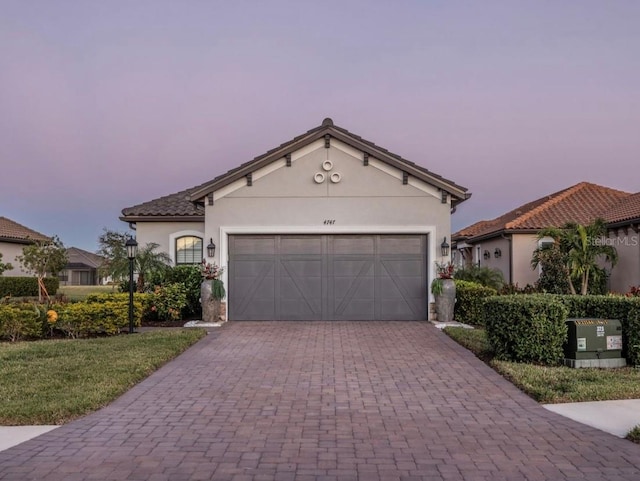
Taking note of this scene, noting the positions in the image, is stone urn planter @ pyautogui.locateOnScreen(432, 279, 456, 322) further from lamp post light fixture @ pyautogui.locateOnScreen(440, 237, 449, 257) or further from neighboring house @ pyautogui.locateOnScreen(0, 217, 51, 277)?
neighboring house @ pyautogui.locateOnScreen(0, 217, 51, 277)

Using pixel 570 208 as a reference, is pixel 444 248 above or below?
below

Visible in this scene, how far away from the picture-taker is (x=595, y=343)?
8.90 m

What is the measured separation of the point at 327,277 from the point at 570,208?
1376 centimetres

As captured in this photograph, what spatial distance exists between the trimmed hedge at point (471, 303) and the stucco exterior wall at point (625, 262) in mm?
5694

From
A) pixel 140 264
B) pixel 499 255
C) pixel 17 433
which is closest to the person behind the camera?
pixel 17 433

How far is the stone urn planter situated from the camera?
14406mm

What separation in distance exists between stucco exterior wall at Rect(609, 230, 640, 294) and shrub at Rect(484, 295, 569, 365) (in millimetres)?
9607

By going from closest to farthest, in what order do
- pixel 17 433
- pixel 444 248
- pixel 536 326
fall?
pixel 17 433, pixel 536 326, pixel 444 248

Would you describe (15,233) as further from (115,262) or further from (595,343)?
(595,343)

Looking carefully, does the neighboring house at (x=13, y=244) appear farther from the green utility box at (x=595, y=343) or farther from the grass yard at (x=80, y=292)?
the green utility box at (x=595, y=343)

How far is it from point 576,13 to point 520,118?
4639 mm

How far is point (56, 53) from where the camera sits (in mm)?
15594

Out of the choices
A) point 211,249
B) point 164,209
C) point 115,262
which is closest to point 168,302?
point 211,249

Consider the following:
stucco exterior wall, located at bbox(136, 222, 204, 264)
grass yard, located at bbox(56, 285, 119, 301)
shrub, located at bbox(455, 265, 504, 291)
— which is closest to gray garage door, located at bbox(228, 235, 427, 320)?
shrub, located at bbox(455, 265, 504, 291)
